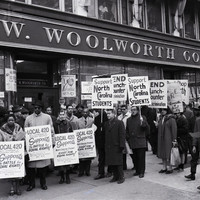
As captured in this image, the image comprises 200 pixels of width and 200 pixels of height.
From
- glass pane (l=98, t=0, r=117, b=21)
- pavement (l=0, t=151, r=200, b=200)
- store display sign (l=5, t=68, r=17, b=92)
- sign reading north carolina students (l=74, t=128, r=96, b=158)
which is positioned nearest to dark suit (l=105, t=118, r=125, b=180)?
pavement (l=0, t=151, r=200, b=200)

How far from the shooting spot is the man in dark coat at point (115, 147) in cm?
666

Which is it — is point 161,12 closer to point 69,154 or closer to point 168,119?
point 168,119

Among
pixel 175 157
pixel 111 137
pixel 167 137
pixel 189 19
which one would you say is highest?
pixel 189 19

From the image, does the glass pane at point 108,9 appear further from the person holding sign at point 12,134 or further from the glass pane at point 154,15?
the person holding sign at point 12,134

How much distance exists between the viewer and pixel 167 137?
24.2 feet

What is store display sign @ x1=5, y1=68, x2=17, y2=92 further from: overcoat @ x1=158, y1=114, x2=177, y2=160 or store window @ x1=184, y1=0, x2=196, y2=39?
store window @ x1=184, y1=0, x2=196, y2=39

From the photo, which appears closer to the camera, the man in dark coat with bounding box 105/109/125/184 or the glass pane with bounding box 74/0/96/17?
the man in dark coat with bounding box 105/109/125/184

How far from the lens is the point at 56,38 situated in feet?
→ 35.6

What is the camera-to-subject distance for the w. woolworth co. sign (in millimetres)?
9812

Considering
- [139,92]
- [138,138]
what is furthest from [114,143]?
[139,92]

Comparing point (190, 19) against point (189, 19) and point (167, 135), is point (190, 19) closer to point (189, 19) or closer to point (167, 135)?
point (189, 19)

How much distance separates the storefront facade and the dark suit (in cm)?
464

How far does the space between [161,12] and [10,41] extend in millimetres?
9405

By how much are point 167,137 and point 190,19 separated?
1249 cm
